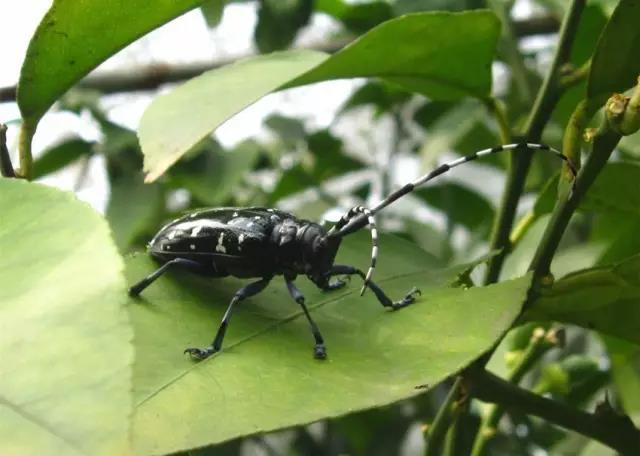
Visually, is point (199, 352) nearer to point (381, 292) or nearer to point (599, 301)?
point (381, 292)

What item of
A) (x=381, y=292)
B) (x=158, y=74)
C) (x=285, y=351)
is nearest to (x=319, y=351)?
(x=285, y=351)

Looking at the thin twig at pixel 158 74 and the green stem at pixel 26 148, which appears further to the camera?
the thin twig at pixel 158 74

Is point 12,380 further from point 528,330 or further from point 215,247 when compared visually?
point 528,330

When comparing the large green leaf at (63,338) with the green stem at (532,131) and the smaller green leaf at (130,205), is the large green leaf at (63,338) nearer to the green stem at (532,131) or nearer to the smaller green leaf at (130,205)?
the green stem at (532,131)

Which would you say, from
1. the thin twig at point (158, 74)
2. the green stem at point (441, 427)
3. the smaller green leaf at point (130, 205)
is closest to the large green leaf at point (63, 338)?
the green stem at point (441, 427)

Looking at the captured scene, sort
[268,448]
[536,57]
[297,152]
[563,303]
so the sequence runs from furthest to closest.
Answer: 1. [297,152]
2. [536,57]
3. [268,448]
4. [563,303]

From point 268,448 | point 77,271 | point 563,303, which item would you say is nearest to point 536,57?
Result: point 268,448
